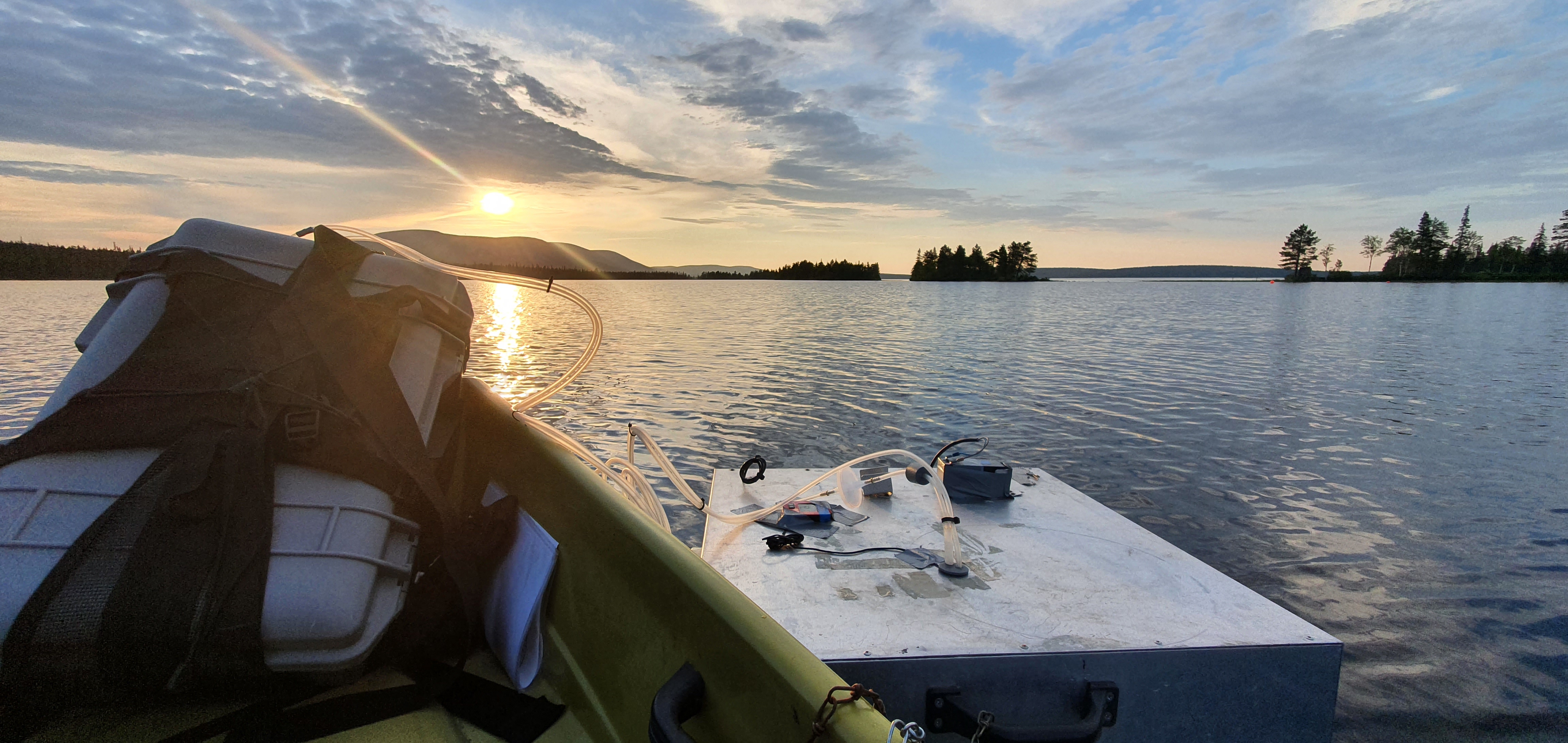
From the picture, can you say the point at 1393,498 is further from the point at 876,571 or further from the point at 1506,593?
the point at 876,571

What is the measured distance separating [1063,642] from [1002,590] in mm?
371

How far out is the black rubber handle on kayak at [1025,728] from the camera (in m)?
1.73

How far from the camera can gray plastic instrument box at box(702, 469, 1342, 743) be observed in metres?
1.89

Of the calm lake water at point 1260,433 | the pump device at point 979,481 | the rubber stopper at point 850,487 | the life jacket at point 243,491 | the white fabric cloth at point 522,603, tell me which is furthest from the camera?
the calm lake water at point 1260,433

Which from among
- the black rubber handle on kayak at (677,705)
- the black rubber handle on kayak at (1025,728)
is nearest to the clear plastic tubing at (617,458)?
the black rubber handle on kayak at (1025,728)

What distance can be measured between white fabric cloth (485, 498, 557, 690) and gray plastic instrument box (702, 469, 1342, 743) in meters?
0.66

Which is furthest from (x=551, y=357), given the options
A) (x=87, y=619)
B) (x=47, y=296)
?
(x=47, y=296)

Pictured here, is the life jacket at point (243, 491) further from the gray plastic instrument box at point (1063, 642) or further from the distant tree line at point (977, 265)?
the distant tree line at point (977, 265)

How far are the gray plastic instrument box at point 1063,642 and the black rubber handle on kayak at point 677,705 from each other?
546mm

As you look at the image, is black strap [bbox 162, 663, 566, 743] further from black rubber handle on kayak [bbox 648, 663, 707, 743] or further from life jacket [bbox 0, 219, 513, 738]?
black rubber handle on kayak [bbox 648, 663, 707, 743]

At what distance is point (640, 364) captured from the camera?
13.5 meters

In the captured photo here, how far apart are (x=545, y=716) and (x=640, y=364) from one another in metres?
11.9

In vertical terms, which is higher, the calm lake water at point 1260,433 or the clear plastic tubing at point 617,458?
the clear plastic tubing at point 617,458

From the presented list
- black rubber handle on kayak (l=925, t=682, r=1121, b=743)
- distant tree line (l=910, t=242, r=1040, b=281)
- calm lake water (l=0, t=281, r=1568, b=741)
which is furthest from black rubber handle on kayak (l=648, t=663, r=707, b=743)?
distant tree line (l=910, t=242, r=1040, b=281)
